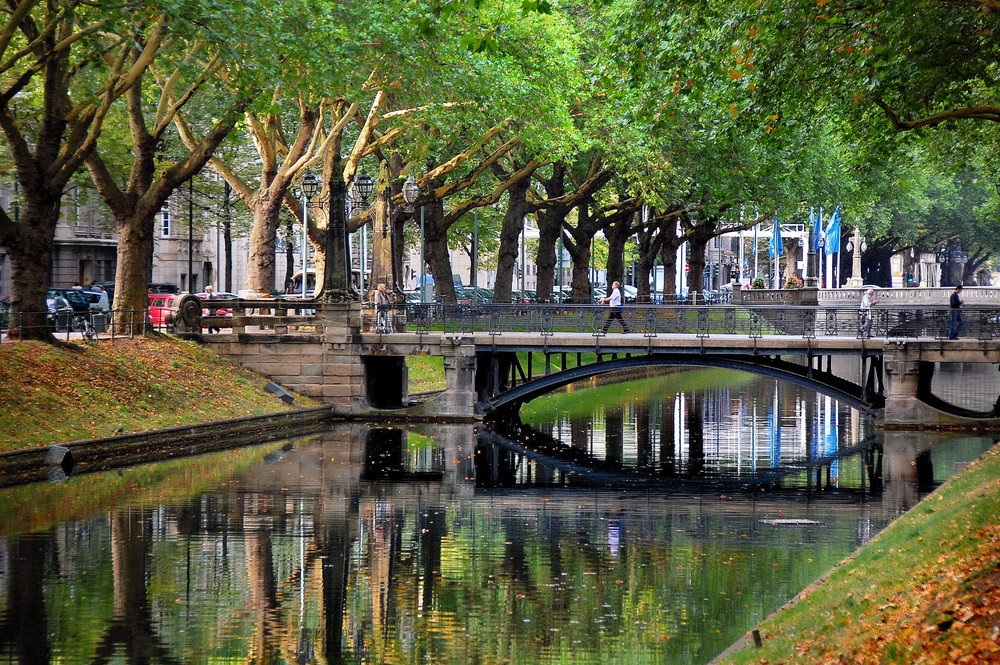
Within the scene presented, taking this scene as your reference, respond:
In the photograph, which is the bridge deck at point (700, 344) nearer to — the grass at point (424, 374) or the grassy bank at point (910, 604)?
the grass at point (424, 374)

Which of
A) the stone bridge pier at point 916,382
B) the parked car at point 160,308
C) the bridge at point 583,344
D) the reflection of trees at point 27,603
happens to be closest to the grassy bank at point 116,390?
the bridge at point 583,344

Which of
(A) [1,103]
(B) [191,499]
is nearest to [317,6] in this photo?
(A) [1,103]

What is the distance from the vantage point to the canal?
16297 millimetres

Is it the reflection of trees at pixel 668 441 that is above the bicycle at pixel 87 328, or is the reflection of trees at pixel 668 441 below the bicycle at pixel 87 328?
below

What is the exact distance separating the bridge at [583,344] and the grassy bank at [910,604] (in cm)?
2300

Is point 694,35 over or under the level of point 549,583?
over

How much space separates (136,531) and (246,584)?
186 inches

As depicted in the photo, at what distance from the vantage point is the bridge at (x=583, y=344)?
41.7m

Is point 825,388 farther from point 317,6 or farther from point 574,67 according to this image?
point 317,6

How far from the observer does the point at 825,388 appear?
1658 inches

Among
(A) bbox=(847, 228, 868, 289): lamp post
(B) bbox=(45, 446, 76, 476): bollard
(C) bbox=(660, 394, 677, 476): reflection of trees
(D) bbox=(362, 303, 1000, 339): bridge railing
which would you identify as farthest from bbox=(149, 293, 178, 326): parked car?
(A) bbox=(847, 228, 868, 289): lamp post

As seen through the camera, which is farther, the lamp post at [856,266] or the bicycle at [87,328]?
the lamp post at [856,266]

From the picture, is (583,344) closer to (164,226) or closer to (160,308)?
(160,308)

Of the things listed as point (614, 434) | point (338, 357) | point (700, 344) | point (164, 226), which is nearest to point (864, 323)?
point (700, 344)
